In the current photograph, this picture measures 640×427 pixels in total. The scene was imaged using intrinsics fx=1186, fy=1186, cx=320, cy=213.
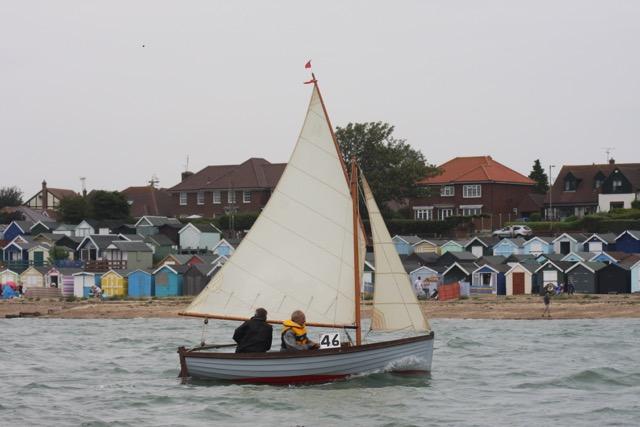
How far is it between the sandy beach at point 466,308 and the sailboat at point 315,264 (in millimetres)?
32125

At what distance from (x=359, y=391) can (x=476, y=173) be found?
103 m

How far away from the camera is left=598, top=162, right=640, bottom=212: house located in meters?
124

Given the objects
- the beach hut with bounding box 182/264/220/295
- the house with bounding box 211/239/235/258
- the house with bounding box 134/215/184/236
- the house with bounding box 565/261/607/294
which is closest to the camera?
the house with bounding box 565/261/607/294

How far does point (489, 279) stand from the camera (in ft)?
274

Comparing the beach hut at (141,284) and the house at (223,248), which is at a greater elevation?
the house at (223,248)

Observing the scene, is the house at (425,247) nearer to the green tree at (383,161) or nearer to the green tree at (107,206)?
the green tree at (383,161)

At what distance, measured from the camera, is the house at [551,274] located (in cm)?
8062

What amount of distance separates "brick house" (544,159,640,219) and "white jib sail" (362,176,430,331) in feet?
306

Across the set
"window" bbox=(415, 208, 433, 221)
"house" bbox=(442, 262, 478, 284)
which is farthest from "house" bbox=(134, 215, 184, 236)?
"house" bbox=(442, 262, 478, 284)

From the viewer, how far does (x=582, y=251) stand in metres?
92.9

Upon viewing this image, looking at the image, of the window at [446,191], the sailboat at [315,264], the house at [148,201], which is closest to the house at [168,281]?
the window at [446,191]

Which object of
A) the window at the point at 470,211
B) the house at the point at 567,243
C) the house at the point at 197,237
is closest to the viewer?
the house at the point at 567,243

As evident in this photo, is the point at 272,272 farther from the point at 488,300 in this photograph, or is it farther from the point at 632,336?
the point at 488,300

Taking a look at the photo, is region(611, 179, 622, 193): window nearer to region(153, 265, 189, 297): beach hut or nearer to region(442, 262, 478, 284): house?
region(442, 262, 478, 284): house
